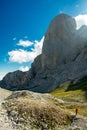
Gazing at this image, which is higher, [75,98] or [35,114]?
[75,98]

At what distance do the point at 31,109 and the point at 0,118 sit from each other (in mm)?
7603

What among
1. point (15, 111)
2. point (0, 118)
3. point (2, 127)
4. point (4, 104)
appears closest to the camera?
point (2, 127)

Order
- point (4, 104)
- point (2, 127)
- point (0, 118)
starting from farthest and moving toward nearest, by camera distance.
Result: point (4, 104)
point (0, 118)
point (2, 127)

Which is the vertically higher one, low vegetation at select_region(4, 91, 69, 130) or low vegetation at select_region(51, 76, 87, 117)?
low vegetation at select_region(51, 76, 87, 117)

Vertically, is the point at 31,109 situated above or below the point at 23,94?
below

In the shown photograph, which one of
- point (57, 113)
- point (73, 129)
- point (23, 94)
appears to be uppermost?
point (23, 94)

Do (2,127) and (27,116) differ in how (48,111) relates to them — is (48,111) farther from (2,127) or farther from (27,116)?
(2,127)

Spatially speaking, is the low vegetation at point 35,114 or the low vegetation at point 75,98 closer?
the low vegetation at point 35,114

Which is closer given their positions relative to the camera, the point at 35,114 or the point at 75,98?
the point at 35,114

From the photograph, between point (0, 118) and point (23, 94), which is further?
point (23, 94)

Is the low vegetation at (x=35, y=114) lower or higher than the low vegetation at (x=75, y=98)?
lower

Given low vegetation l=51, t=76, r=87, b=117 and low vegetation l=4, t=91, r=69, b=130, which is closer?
low vegetation l=4, t=91, r=69, b=130

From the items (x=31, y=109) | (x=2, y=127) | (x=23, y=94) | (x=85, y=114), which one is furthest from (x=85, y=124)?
(x=23, y=94)

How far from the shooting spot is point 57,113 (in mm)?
56156
